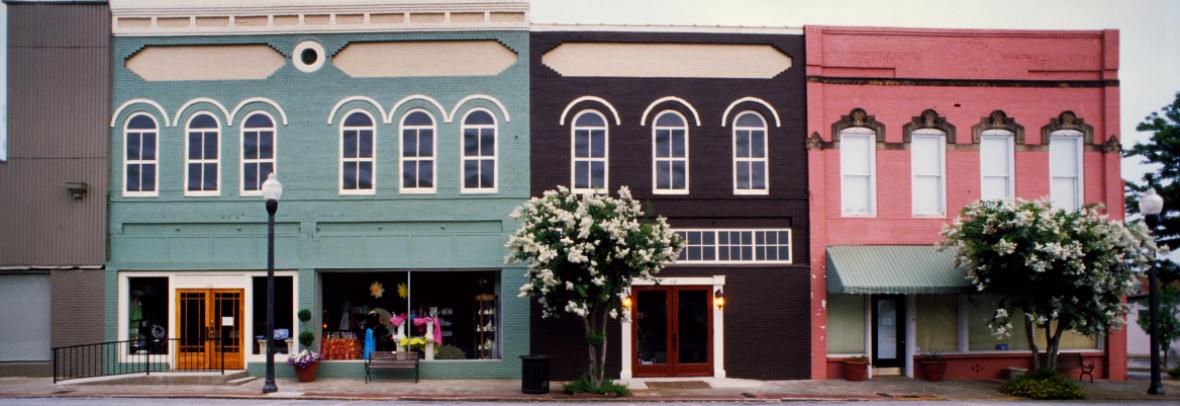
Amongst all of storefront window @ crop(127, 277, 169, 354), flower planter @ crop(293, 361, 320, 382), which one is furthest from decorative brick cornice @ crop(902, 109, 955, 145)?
storefront window @ crop(127, 277, 169, 354)

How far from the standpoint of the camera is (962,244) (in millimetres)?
20109

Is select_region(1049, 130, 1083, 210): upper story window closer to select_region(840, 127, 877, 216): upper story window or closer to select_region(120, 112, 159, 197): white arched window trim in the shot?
select_region(840, 127, 877, 216): upper story window

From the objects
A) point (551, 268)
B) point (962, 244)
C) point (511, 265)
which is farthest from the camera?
point (511, 265)

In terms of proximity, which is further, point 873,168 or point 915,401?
point 873,168

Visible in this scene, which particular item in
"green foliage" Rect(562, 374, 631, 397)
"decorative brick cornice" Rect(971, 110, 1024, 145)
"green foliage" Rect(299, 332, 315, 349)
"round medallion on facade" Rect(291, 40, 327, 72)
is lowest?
"green foliage" Rect(562, 374, 631, 397)

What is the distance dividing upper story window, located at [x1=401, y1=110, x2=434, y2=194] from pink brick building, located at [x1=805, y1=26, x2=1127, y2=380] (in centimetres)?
871

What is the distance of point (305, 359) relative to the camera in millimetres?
21297

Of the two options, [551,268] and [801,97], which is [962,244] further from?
[551,268]

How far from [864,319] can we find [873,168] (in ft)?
11.5

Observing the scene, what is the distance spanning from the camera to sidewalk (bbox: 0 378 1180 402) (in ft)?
62.3

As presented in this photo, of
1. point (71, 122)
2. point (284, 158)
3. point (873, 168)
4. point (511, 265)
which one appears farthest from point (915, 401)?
point (71, 122)

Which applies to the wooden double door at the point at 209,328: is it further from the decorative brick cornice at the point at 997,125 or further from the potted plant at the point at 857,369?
the decorative brick cornice at the point at 997,125

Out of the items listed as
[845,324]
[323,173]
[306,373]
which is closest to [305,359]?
[306,373]

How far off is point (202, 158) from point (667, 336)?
11372 millimetres
